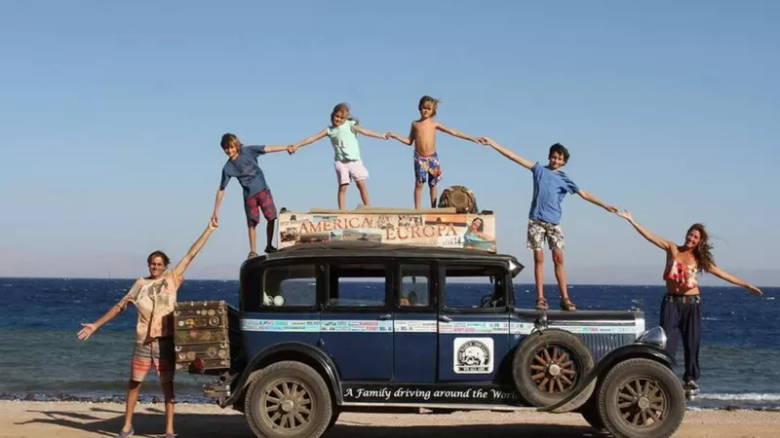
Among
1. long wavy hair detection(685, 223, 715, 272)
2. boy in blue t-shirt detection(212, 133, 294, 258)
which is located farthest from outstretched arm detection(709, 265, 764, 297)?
boy in blue t-shirt detection(212, 133, 294, 258)

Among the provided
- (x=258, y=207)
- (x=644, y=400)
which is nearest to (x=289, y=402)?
(x=258, y=207)

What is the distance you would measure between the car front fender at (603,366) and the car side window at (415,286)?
162 centimetres

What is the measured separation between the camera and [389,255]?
1015cm

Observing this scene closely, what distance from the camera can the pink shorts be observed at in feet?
39.9

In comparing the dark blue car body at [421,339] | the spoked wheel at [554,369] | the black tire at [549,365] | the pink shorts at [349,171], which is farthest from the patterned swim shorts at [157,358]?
the spoked wheel at [554,369]

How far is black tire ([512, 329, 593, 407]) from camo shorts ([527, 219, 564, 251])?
4.98ft

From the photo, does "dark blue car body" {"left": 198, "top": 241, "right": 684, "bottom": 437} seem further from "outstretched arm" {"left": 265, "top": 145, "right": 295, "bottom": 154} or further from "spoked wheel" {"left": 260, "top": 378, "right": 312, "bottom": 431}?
"outstretched arm" {"left": 265, "top": 145, "right": 295, "bottom": 154}

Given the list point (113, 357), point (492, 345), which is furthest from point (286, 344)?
point (113, 357)

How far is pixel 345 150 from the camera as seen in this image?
1217cm

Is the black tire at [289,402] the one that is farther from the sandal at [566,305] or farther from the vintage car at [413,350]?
the sandal at [566,305]

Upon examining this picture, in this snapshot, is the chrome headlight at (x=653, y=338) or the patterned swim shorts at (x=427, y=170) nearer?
the chrome headlight at (x=653, y=338)

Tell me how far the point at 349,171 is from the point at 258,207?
51.1 inches

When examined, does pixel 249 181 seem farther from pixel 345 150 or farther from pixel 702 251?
pixel 702 251

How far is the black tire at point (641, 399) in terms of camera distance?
32.6 feet
